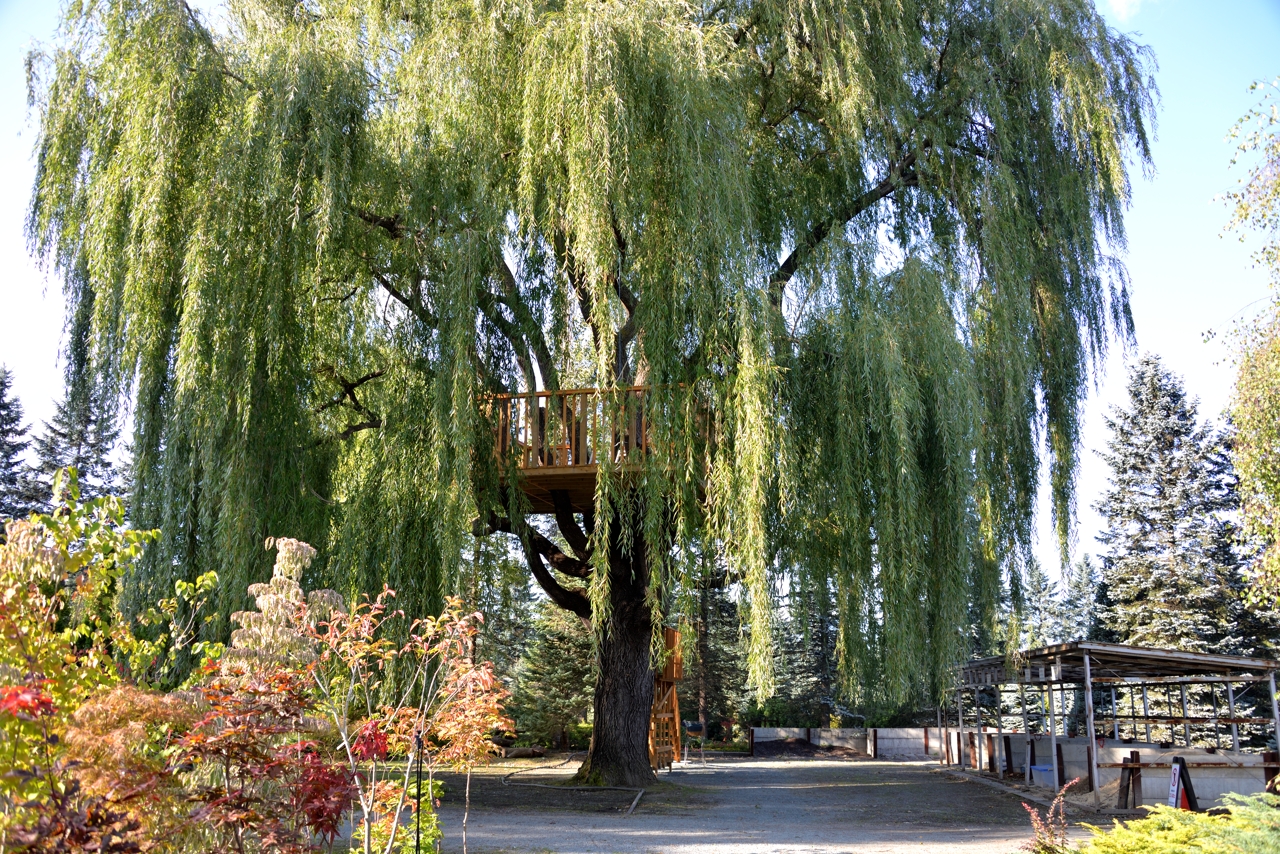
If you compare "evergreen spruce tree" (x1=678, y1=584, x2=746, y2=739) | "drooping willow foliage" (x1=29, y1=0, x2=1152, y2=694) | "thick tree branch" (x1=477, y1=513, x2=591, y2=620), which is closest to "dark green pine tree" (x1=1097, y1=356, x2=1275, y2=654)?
"evergreen spruce tree" (x1=678, y1=584, x2=746, y2=739)

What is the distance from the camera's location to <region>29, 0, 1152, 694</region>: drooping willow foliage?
7.63m

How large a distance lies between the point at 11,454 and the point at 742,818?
24.3m

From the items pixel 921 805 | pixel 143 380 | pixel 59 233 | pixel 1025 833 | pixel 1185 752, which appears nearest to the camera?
pixel 143 380

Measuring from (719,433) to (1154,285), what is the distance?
5.82 m

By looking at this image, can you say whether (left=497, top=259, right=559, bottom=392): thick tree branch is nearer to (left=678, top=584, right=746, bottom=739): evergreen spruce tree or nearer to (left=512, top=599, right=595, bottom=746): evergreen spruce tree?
(left=512, top=599, right=595, bottom=746): evergreen spruce tree

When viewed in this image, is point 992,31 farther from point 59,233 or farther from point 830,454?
point 59,233

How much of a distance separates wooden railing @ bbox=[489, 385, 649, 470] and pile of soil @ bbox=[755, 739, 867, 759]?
752 inches

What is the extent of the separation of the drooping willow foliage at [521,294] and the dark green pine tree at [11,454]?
19.9 metres

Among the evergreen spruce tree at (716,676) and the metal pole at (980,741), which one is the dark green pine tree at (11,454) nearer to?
the evergreen spruce tree at (716,676)

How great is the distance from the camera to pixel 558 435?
29.2 feet

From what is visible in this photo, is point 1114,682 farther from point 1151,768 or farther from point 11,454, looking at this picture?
point 11,454

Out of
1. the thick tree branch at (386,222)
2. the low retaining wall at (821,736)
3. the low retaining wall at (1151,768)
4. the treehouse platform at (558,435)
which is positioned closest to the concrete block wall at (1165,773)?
the low retaining wall at (1151,768)

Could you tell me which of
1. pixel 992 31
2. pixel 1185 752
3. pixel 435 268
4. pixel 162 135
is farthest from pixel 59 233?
pixel 1185 752

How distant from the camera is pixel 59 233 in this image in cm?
813
